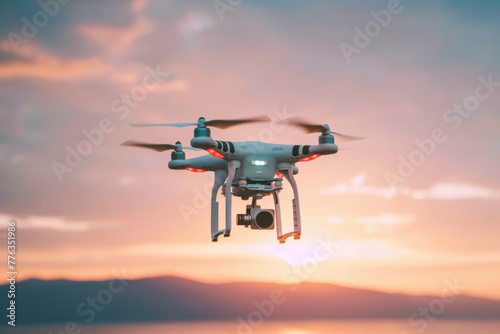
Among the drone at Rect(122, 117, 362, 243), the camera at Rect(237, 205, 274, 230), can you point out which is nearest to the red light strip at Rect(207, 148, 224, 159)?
the drone at Rect(122, 117, 362, 243)

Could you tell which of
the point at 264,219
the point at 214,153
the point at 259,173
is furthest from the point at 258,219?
the point at 214,153

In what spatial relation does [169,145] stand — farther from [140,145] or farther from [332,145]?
[332,145]

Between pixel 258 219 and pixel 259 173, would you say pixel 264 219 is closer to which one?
pixel 258 219

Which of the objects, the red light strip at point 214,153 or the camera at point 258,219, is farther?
the camera at point 258,219

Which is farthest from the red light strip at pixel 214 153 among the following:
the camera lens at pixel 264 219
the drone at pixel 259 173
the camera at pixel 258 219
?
the camera lens at pixel 264 219

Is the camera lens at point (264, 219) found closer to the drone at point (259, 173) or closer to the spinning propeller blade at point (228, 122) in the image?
the drone at point (259, 173)

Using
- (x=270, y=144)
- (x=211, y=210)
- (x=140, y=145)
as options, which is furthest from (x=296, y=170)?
(x=140, y=145)

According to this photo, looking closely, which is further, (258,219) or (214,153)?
(258,219)

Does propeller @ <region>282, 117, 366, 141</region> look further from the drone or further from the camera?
the camera

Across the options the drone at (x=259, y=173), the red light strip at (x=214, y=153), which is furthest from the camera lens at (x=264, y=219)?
the red light strip at (x=214, y=153)

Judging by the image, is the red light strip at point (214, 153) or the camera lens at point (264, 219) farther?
the camera lens at point (264, 219)

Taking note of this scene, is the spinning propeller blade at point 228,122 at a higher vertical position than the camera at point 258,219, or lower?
higher
